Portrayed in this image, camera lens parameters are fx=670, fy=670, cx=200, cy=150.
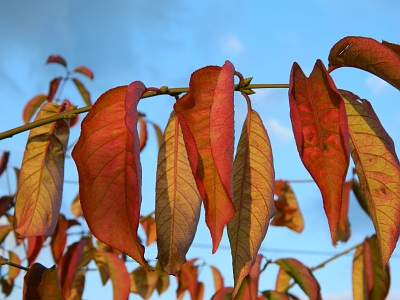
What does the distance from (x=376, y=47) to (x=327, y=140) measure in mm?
159

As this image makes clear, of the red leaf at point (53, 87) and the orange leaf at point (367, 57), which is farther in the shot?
the red leaf at point (53, 87)

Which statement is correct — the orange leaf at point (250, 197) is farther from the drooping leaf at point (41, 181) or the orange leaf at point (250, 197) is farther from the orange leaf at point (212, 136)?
the drooping leaf at point (41, 181)

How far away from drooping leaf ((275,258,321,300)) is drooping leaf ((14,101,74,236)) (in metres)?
0.74

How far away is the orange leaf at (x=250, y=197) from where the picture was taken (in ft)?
2.67

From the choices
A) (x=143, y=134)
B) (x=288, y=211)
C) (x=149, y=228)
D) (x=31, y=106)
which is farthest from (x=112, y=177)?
(x=288, y=211)

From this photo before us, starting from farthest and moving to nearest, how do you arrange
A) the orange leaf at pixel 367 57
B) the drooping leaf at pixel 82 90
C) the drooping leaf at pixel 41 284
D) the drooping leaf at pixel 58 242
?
the drooping leaf at pixel 82 90, the drooping leaf at pixel 58 242, the drooping leaf at pixel 41 284, the orange leaf at pixel 367 57

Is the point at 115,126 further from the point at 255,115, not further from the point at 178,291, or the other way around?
the point at 178,291

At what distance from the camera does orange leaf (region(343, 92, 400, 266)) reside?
81 cm

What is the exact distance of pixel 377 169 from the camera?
2.75 feet

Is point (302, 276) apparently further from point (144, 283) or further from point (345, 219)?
point (144, 283)

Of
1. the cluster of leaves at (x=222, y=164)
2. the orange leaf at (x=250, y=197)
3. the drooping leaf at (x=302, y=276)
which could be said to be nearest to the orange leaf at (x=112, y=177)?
the cluster of leaves at (x=222, y=164)

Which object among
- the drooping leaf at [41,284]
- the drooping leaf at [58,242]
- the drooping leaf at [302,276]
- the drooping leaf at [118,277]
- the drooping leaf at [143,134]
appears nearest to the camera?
the drooping leaf at [41,284]

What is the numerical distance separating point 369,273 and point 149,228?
94 cm

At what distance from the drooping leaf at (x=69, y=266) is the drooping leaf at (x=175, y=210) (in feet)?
2.44
